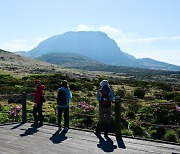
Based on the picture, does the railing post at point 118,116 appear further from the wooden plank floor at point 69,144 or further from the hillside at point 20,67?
the hillside at point 20,67

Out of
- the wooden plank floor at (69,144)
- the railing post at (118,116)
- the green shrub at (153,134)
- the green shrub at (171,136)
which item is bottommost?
the green shrub at (153,134)

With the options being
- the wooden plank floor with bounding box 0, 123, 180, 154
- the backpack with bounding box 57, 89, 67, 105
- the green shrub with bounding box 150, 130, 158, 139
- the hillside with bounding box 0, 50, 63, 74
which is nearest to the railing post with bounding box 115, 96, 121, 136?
the wooden plank floor with bounding box 0, 123, 180, 154

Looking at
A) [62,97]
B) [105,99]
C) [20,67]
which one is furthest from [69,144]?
[20,67]

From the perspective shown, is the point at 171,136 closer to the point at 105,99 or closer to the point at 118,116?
the point at 118,116

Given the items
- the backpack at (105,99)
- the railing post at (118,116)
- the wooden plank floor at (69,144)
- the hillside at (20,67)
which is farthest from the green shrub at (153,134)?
the hillside at (20,67)

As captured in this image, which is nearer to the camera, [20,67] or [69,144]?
[69,144]

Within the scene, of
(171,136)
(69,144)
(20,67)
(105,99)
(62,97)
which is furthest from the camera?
(20,67)

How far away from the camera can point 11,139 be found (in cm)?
1018

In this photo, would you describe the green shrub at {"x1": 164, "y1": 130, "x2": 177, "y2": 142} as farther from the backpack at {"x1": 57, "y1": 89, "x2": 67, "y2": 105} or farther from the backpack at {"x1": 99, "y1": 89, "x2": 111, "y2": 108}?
the backpack at {"x1": 57, "y1": 89, "x2": 67, "y2": 105}

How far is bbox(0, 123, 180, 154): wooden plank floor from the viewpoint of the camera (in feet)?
28.8

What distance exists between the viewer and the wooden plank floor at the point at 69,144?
8766mm

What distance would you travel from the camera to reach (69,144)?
31.3ft

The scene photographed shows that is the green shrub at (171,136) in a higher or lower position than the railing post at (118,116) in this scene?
lower

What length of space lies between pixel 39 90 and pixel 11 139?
2783 mm
